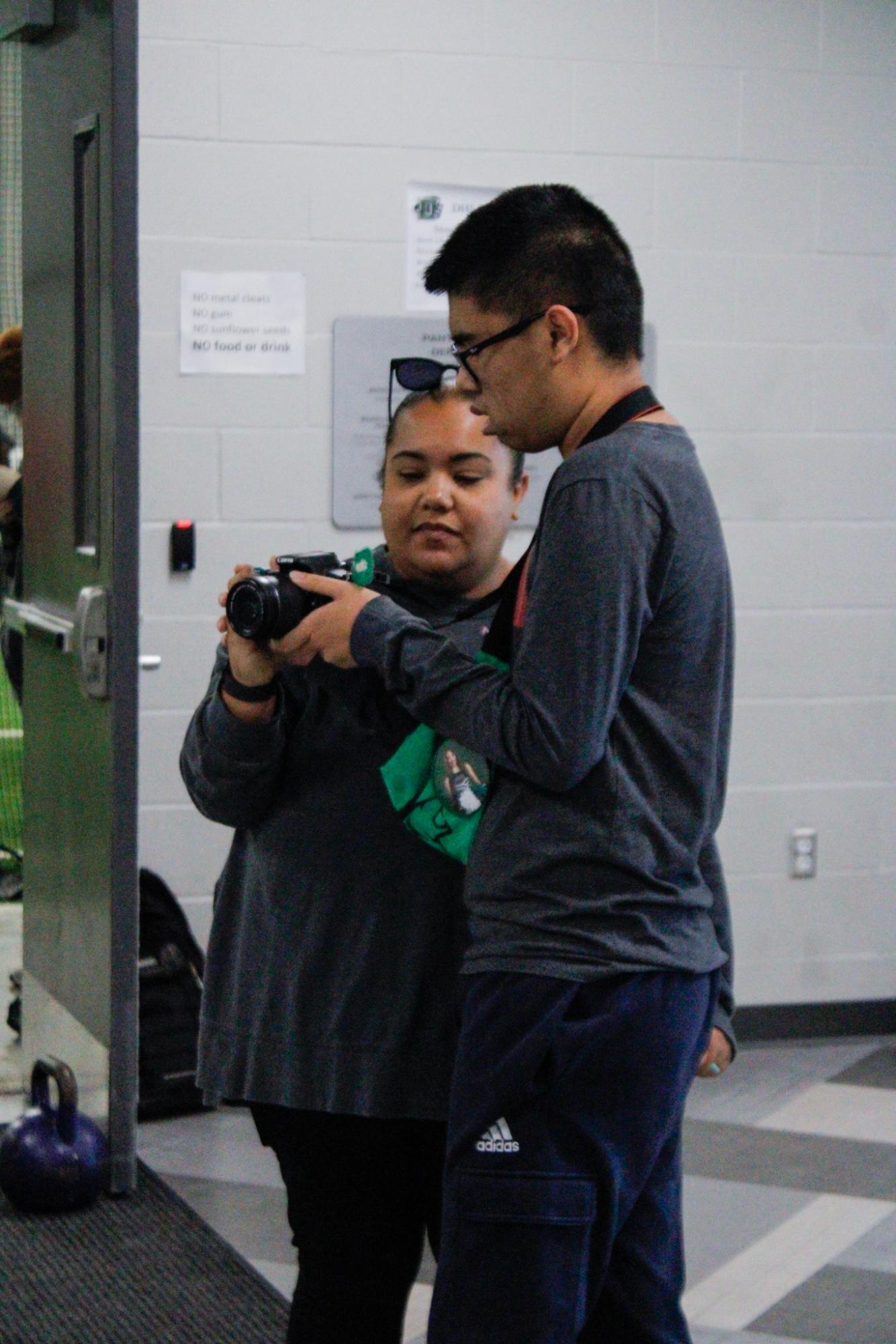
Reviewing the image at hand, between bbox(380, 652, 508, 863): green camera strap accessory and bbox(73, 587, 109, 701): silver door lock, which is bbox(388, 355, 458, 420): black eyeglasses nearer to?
bbox(380, 652, 508, 863): green camera strap accessory

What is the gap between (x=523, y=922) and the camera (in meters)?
1.47

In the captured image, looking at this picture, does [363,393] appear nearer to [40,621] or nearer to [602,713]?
[40,621]

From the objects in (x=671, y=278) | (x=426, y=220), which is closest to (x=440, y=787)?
(x=426, y=220)

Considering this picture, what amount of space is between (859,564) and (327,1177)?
2715 millimetres

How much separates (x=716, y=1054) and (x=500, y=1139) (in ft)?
1.13

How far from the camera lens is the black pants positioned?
169 cm

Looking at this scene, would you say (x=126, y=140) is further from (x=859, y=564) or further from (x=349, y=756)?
(x=859, y=564)

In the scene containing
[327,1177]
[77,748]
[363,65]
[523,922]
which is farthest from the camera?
[363,65]

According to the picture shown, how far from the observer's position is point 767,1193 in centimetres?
320

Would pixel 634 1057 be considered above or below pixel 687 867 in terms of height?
below

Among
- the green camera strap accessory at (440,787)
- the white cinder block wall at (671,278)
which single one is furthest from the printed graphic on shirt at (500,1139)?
the white cinder block wall at (671,278)

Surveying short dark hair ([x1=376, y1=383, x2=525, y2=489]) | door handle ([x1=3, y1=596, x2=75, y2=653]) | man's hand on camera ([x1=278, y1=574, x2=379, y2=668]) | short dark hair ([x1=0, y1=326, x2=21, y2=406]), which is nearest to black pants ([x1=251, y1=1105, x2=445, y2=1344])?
man's hand on camera ([x1=278, y1=574, x2=379, y2=668])

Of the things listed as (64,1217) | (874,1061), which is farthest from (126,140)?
(874,1061)

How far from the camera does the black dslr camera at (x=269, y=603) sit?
1.59 meters
